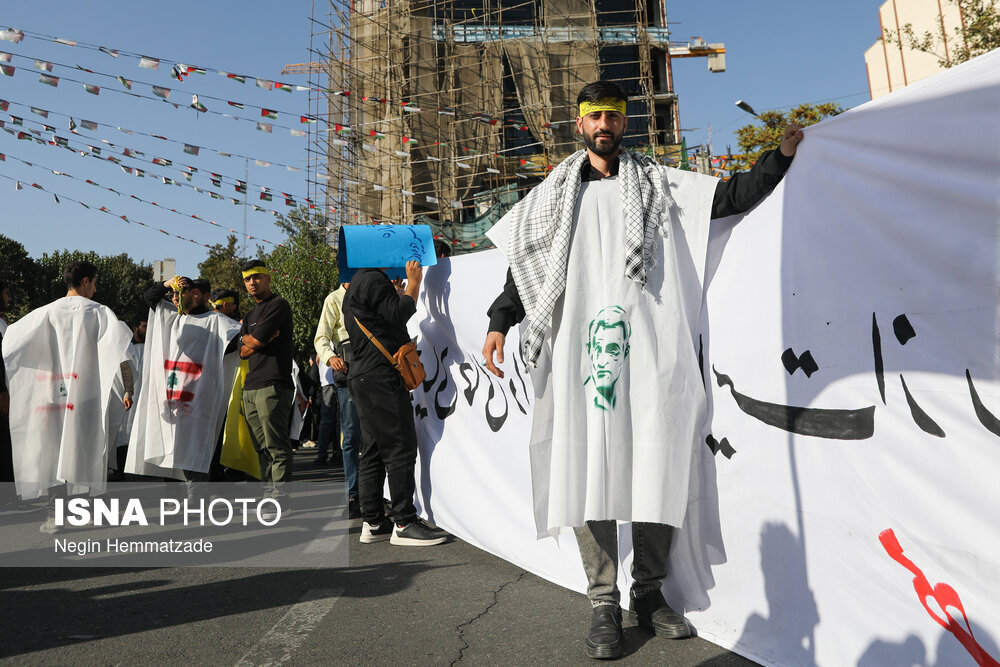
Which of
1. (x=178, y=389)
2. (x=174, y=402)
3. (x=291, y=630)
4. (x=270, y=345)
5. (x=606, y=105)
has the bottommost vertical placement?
(x=291, y=630)

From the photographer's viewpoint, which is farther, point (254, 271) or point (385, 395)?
point (254, 271)

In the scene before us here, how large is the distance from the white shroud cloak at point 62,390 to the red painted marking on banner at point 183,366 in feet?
1.90

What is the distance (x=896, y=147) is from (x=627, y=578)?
6.49 ft

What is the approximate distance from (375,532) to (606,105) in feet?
10.4

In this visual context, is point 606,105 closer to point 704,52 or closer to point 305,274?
point 305,274

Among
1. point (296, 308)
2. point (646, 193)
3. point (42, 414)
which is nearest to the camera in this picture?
point (646, 193)

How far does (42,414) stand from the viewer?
18.7 ft

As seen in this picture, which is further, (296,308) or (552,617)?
(296,308)

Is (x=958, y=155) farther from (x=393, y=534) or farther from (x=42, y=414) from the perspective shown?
(x=42, y=414)

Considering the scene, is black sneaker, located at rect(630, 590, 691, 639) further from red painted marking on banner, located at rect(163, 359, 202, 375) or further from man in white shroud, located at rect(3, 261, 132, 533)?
red painted marking on banner, located at rect(163, 359, 202, 375)

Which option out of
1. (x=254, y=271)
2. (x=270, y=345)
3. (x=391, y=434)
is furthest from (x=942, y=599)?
(x=254, y=271)

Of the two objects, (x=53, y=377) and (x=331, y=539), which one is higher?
(x=53, y=377)

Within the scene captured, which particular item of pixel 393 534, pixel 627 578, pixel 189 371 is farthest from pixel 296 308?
pixel 627 578

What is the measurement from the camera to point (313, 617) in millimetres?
3428
